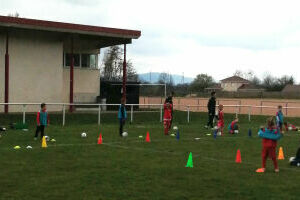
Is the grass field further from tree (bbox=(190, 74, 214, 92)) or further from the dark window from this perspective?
tree (bbox=(190, 74, 214, 92))

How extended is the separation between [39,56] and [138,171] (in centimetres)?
2381

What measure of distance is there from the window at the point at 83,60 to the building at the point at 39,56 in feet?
0.96

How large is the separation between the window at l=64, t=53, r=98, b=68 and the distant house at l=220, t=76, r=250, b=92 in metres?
114


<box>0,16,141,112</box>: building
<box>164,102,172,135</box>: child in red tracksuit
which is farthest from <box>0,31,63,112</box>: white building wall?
<box>164,102,172,135</box>: child in red tracksuit

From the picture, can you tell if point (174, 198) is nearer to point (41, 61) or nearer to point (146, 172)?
point (146, 172)

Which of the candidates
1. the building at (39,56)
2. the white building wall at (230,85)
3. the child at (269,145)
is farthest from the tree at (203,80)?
the child at (269,145)

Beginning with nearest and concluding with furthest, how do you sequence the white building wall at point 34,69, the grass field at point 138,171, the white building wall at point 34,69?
the grass field at point 138,171, the white building wall at point 34,69, the white building wall at point 34,69

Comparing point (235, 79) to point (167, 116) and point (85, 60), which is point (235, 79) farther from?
point (167, 116)

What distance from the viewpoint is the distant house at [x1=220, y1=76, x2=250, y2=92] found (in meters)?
152

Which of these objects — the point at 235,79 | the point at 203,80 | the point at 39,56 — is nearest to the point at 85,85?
the point at 39,56

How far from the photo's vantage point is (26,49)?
33.2 metres

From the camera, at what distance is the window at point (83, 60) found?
38469 mm

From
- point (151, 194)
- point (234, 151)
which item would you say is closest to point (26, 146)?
point (234, 151)

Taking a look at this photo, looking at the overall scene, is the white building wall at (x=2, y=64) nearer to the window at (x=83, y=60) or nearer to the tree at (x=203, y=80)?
the window at (x=83, y=60)
